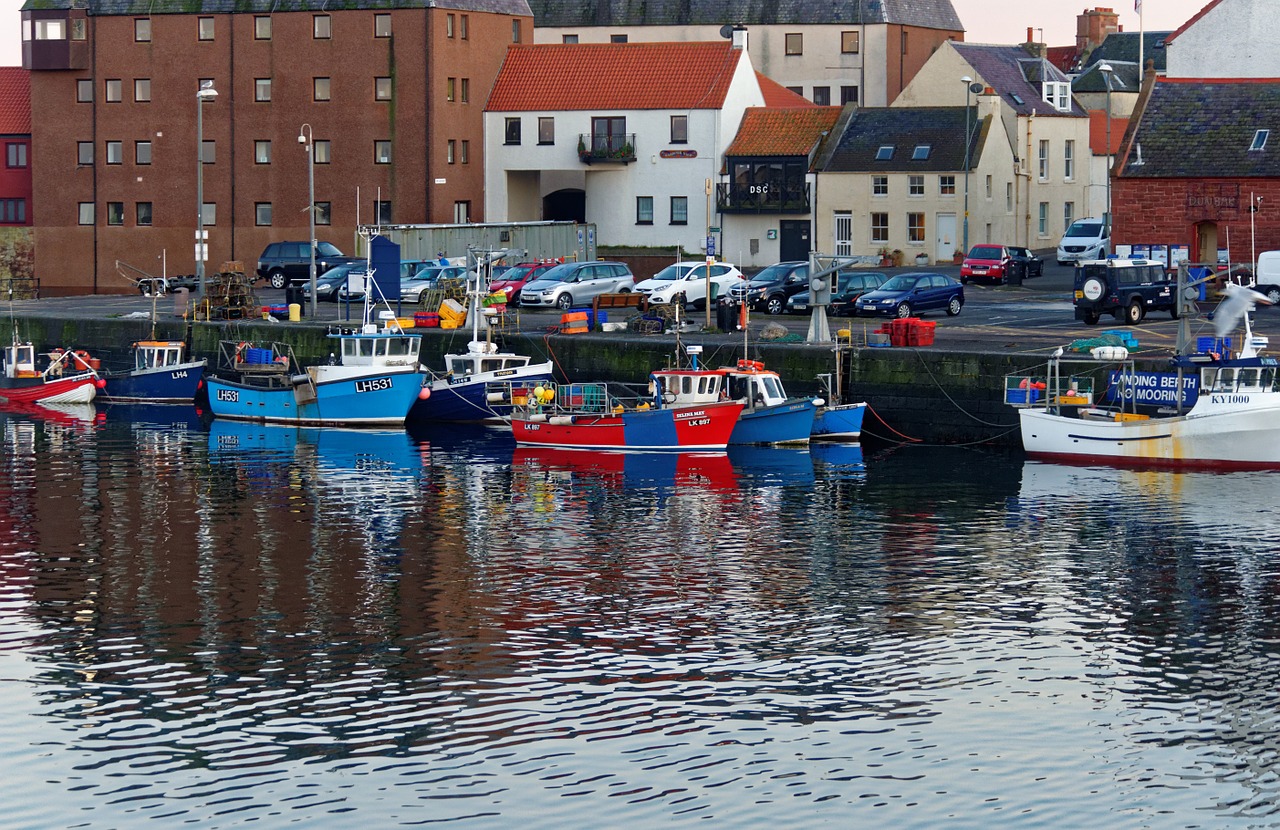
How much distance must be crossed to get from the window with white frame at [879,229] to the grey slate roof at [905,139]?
209 centimetres

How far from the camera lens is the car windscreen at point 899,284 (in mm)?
58969

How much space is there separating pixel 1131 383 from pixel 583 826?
93.2 feet

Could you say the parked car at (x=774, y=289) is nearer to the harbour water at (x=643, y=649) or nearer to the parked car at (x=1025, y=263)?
the parked car at (x=1025, y=263)

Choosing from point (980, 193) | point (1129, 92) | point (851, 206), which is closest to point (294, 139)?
point (851, 206)

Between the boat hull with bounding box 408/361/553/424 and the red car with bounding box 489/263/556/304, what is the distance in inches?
384

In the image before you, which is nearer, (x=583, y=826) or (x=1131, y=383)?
(x=583, y=826)

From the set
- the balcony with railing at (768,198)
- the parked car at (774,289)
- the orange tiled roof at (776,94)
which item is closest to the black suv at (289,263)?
the parked car at (774,289)

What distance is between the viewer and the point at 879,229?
82.9m

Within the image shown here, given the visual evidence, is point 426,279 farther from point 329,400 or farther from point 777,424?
point 777,424

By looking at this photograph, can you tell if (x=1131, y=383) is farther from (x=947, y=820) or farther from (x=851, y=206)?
(x=851, y=206)

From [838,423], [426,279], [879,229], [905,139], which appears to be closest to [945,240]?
[879,229]

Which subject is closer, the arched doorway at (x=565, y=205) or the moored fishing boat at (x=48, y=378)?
the moored fishing boat at (x=48, y=378)

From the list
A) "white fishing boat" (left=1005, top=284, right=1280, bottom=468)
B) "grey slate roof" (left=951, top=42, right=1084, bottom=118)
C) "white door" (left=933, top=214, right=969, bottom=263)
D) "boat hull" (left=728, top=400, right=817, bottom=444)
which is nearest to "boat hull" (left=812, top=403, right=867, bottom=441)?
"boat hull" (left=728, top=400, right=817, bottom=444)

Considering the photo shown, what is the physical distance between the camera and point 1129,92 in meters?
107
